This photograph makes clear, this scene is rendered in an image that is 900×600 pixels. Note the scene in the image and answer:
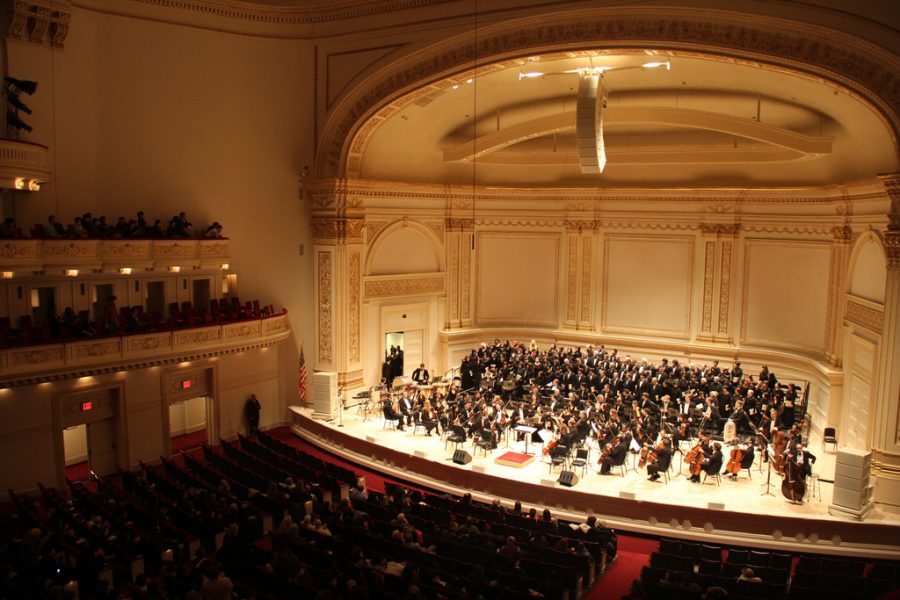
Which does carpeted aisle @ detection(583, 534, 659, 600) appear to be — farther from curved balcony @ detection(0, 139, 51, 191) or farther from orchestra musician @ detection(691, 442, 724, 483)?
curved balcony @ detection(0, 139, 51, 191)

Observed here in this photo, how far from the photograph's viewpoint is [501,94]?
1984 centimetres

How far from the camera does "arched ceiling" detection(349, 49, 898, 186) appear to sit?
632 inches

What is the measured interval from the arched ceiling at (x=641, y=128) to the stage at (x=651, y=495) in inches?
295

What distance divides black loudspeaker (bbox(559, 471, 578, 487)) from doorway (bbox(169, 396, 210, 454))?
9.17m

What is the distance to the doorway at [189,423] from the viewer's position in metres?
17.5

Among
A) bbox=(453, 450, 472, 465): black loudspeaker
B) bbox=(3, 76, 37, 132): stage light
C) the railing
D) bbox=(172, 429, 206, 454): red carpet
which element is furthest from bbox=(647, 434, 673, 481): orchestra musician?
bbox=(3, 76, 37, 132): stage light

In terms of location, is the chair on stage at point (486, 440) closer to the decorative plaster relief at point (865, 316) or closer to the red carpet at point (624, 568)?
the red carpet at point (624, 568)

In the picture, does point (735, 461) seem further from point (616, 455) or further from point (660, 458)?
point (616, 455)

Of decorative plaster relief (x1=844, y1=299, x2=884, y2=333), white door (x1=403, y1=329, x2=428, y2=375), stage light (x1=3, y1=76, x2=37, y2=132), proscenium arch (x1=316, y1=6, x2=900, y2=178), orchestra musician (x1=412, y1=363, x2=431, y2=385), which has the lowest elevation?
orchestra musician (x1=412, y1=363, x2=431, y2=385)

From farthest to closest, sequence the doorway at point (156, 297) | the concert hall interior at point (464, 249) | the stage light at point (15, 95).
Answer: the doorway at point (156, 297)
the stage light at point (15, 95)
the concert hall interior at point (464, 249)

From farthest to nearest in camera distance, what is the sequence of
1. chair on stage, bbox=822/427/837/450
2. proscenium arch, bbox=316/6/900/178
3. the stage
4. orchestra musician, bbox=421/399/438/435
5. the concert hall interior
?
orchestra musician, bbox=421/399/438/435 < chair on stage, bbox=822/427/837/450 < the concert hall interior < proscenium arch, bbox=316/6/900/178 < the stage

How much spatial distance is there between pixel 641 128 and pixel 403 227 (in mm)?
7967

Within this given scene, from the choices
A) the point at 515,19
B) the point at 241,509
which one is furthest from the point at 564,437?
the point at 515,19

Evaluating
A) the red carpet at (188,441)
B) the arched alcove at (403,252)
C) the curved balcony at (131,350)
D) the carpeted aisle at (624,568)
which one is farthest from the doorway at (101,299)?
the carpeted aisle at (624,568)
